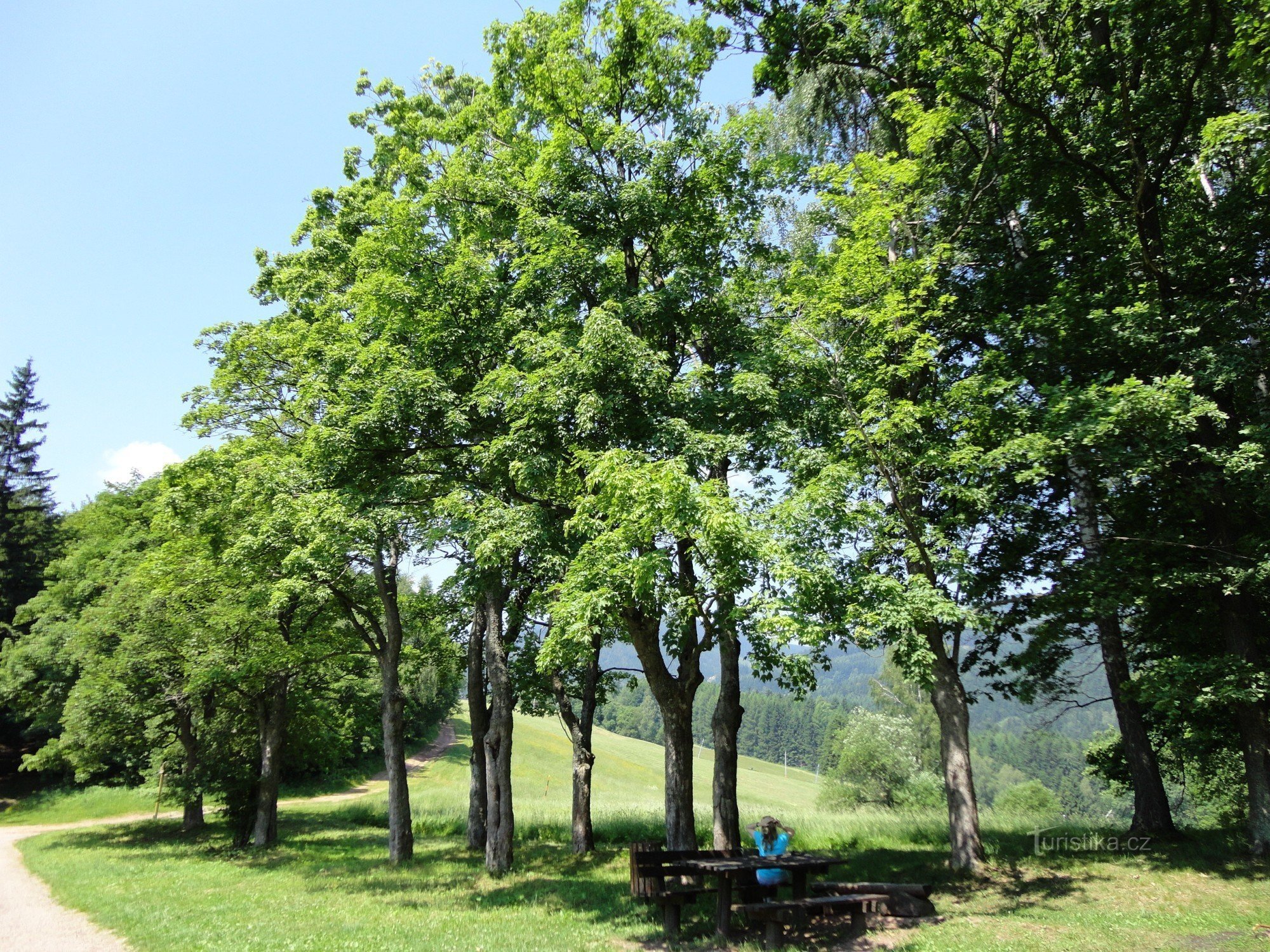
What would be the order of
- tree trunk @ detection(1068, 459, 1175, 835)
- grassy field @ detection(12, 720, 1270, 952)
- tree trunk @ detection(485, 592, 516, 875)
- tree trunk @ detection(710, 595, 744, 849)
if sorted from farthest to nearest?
1. tree trunk @ detection(485, 592, 516, 875)
2. tree trunk @ detection(1068, 459, 1175, 835)
3. tree trunk @ detection(710, 595, 744, 849)
4. grassy field @ detection(12, 720, 1270, 952)

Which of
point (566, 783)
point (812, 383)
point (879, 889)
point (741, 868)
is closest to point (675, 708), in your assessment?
point (741, 868)

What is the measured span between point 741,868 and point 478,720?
42.1 feet

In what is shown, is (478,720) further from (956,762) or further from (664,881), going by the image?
(956,762)

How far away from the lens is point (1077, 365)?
13.1 m

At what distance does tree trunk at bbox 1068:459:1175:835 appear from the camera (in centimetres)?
1403

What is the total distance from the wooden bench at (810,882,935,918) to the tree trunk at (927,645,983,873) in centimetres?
342

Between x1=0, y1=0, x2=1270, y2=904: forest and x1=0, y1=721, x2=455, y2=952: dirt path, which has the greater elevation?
x1=0, y1=0, x2=1270, y2=904: forest

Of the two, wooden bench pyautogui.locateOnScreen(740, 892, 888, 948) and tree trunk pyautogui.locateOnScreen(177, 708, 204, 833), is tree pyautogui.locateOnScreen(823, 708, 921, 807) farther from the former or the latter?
wooden bench pyautogui.locateOnScreen(740, 892, 888, 948)

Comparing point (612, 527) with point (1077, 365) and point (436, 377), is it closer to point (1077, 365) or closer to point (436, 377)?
point (436, 377)

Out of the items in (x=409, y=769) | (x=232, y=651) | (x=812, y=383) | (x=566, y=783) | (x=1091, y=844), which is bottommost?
(x=566, y=783)

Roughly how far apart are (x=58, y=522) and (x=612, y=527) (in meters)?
52.0

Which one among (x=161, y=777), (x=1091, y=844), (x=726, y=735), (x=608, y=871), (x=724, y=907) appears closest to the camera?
(x=724, y=907)

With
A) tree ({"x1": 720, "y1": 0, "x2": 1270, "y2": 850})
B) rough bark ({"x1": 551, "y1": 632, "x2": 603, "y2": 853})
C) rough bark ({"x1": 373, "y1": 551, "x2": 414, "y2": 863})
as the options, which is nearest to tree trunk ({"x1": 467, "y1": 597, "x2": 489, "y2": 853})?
rough bark ({"x1": 373, "y1": 551, "x2": 414, "y2": 863})

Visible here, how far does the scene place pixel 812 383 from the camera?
13.6 metres
